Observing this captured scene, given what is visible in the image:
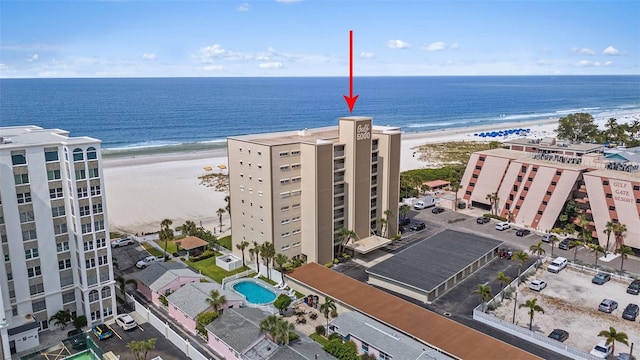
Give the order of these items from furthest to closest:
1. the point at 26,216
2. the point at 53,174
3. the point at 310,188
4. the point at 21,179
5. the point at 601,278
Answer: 1. the point at 310,188
2. the point at 601,278
3. the point at 53,174
4. the point at 26,216
5. the point at 21,179

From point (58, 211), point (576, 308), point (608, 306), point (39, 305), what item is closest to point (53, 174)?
point (58, 211)

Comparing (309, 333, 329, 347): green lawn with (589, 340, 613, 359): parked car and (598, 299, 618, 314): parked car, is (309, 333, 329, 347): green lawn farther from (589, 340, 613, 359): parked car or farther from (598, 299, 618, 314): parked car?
(598, 299, 618, 314): parked car

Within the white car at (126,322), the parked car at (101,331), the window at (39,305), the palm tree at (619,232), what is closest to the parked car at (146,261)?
the white car at (126,322)

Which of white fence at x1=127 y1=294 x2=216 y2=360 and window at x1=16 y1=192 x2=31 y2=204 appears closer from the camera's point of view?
white fence at x1=127 y1=294 x2=216 y2=360

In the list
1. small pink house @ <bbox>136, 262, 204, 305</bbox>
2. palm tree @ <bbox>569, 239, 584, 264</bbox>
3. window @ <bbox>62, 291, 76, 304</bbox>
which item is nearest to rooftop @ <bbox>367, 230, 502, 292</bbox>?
palm tree @ <bbox>569, 239, 584, 264</bbox>

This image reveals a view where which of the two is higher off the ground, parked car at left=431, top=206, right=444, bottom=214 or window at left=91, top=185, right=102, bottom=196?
window at left=91, top=185, right=102, bottom=196

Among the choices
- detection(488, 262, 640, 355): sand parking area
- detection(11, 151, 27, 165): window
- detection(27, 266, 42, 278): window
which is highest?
detection(11, 151, 27, 165): window

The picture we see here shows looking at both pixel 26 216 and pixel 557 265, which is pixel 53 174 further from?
pixel 557 265

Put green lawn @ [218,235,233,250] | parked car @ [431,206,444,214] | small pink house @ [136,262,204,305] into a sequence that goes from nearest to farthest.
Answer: small pink house @ [136,262,204,305] → green lawn @ [218,235,233,250] → parked car @ [431,206,444,214]
